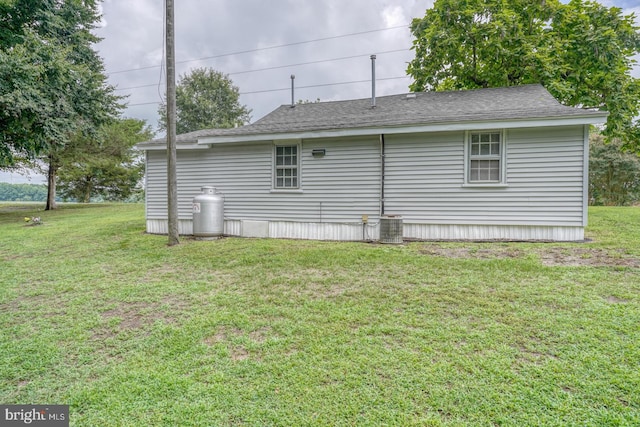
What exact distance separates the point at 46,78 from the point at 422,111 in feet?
43.4

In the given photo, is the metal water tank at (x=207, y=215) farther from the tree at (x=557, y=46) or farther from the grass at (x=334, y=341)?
the tree at (x=557, y=46)

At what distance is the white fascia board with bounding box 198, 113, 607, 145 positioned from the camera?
604 centimetres

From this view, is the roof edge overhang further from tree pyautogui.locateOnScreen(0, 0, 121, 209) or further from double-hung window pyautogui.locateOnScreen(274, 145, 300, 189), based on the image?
tree pyautogui.locateOnScreen(0, 0, 121, 209)

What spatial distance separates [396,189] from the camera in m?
7.48

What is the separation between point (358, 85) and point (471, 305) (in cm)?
1583

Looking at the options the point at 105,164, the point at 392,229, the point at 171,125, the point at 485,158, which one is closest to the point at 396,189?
the point at 392,229

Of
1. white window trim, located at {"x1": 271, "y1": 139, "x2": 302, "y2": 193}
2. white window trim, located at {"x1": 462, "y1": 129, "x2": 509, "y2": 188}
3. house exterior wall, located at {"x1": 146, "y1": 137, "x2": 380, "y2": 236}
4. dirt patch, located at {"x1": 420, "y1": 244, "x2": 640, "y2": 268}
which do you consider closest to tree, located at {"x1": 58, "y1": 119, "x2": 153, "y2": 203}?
house exterior wall, located at {"x1": 146, "y1": 137, "x2": 380, "y2": 236}

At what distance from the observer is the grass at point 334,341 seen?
2.12 meters

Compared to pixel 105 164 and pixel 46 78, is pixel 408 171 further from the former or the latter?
pixel 105 164

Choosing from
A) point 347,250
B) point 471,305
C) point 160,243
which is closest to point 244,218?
point 160,243

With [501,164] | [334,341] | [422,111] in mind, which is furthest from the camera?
[422,111]

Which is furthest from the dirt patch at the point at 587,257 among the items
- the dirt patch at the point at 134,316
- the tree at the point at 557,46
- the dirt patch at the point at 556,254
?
the tree at the point at 557,46

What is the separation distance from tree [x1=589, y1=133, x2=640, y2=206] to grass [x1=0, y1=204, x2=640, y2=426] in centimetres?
1838

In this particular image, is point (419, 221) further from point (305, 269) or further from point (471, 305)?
point (471, 305)
